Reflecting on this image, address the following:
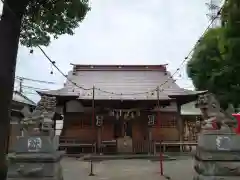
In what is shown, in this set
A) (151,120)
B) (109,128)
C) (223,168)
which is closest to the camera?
(223,168)

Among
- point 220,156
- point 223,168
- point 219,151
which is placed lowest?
point 223,168

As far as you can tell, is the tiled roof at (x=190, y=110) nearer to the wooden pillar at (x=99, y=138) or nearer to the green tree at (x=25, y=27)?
the wooden pillar at (x=99, y=138)

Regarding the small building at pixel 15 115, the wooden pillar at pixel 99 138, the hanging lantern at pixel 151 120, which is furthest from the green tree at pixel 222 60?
the small building at pixel 15 115

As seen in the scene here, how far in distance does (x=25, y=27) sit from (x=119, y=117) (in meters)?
15.7

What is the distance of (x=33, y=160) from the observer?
10094 millimetres

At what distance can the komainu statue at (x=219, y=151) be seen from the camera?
9938 millimetres

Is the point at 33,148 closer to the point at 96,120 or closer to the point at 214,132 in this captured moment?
the point at 214,132

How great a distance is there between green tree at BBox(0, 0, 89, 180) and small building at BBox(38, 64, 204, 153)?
45.7 feet

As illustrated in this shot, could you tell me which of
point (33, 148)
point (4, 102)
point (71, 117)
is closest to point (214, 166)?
point (33, 148)

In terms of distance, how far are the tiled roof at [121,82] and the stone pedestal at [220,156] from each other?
12441mm

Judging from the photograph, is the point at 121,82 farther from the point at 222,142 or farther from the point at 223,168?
the point at 223,168

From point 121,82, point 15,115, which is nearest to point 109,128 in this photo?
point 121,82

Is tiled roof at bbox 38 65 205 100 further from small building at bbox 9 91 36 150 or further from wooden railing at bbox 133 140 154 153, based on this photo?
wooden railing at bbox 133 140 154 153

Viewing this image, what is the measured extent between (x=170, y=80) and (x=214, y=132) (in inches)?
650
